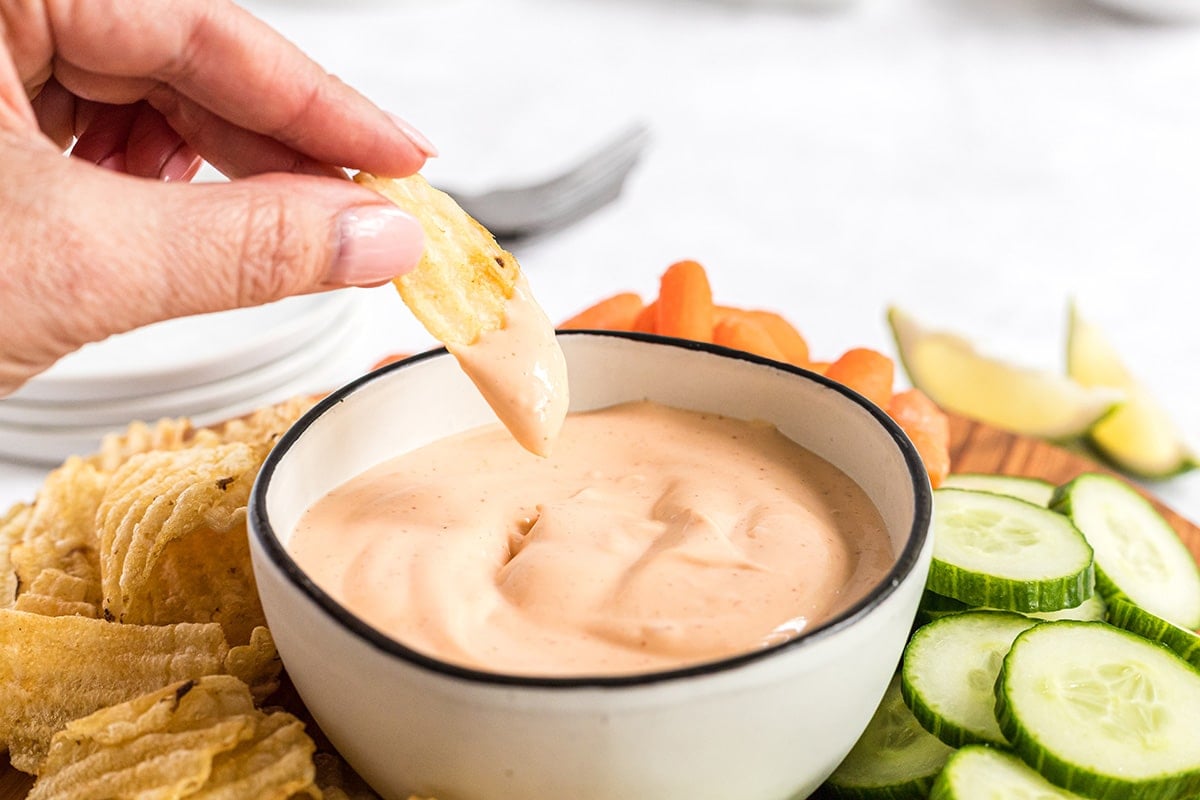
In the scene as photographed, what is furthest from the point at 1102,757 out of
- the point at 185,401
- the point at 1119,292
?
the point at 1119,292

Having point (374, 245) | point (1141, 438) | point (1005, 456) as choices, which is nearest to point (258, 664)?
point (374, 245)

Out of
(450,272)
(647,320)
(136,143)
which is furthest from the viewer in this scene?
(647,320)

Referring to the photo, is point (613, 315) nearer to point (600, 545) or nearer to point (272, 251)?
point (600, 545)

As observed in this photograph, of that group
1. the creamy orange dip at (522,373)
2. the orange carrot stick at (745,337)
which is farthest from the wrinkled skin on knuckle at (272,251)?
the orange carrot stick at (745,337)

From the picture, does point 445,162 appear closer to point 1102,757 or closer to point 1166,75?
point 1166,75

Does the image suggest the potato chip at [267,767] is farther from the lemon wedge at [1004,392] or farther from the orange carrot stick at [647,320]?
the lemon wedge at [1004,392]

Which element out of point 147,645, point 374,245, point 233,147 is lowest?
point 147,645

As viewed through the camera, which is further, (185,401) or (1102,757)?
(185,401)
